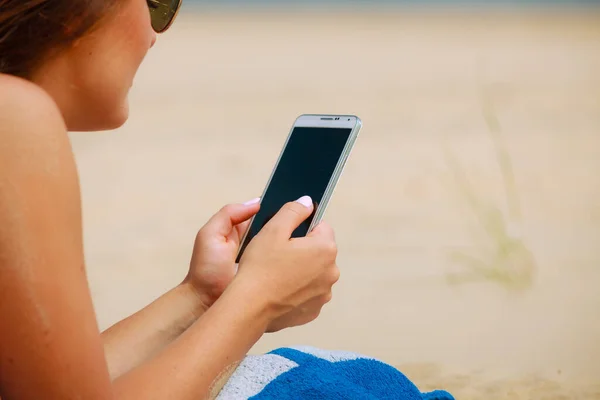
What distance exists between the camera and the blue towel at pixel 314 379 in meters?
0.94

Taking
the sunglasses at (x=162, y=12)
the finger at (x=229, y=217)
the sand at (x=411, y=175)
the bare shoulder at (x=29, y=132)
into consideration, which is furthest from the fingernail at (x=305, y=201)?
the sand at (x=411, y=175)

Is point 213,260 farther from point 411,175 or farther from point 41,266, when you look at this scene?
point 411,175

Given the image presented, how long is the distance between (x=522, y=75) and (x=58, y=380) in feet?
13.3

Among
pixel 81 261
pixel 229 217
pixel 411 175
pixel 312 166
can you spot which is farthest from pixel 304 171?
pixel 411 175

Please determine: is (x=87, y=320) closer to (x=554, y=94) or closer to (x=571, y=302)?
(x=571, y=302)

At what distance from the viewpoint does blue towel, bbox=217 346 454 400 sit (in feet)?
3.09

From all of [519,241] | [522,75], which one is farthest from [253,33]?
[519,241]

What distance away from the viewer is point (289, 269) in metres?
0.96

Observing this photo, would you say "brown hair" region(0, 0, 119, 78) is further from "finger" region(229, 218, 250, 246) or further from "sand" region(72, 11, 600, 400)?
"sand" region(72, 11, 600, 400)

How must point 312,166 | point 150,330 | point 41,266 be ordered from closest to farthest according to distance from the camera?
point 41,266 < point 150,330 < point 312,166

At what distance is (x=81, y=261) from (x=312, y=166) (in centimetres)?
50

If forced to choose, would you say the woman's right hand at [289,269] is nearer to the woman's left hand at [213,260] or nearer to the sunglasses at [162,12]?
the woman's left hand at [213,260]

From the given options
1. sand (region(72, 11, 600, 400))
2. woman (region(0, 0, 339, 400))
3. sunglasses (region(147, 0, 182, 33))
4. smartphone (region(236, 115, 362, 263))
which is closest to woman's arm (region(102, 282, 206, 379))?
woman (region(0, 0, 339, 400))

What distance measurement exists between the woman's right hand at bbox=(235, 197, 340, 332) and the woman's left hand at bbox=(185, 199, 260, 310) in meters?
0.14
